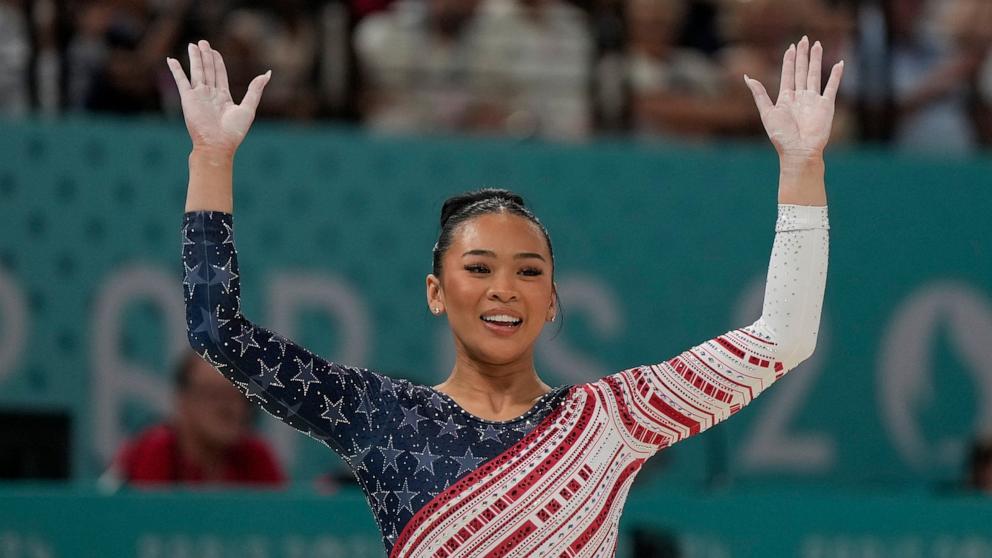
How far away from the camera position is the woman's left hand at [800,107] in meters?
2.64

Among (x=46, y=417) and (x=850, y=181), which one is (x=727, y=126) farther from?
(x=46, y=417)

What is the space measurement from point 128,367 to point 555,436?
3.41 metres

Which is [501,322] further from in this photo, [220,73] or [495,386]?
[220,73]

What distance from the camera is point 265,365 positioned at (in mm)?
2537

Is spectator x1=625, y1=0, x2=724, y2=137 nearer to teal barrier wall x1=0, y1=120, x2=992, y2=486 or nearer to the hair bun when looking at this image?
teal barrier wall x1=0, y1=120, x2=992, y2=486

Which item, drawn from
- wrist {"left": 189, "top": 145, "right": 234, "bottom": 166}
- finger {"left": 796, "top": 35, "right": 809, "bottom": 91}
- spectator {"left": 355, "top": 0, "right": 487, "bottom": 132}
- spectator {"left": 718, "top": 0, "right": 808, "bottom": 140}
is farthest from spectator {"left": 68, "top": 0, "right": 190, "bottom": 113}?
finger {"left": 796, "top": 35, "right": 809, "bottom": 91}

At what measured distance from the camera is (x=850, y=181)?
250 inches

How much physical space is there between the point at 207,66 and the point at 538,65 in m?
3.88

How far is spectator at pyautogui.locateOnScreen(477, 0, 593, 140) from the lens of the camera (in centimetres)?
636

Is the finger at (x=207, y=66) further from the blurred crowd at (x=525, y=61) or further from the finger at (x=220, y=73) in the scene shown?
the blurred crowd at (x=525, y=61)

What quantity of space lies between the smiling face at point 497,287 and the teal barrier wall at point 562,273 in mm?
3163

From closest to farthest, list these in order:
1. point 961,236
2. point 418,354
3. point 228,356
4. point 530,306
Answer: point 228,356 → point 530,306 → point 418,354 → point 961,236

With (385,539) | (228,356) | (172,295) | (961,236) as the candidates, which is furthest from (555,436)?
(961,236)

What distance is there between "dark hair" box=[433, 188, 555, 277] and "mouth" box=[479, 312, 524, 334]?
15 cm
